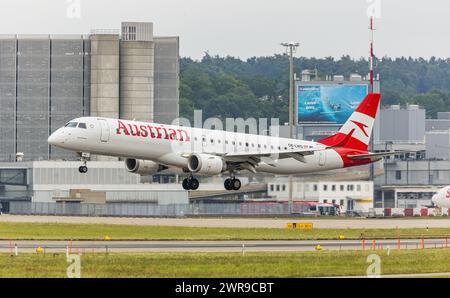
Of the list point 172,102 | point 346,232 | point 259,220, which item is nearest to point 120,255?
point 346,232

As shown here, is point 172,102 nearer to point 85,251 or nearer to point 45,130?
point 45,130

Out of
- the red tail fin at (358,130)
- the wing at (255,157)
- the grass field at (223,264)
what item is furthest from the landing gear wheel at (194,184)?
the grass field at (223,264)

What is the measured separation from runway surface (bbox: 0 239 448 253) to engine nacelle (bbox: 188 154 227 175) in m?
7.64

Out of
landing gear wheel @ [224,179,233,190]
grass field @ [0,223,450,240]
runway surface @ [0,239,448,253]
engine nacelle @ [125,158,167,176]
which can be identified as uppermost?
engine nacelle @ [125,158,167,176]

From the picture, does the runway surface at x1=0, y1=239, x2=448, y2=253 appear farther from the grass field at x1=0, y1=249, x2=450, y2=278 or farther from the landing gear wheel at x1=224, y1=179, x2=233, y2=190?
the landing gear wheel at x1=224, y1=179, x2=233, y2=190

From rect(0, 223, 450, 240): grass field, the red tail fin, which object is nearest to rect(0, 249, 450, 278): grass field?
rect(0, 223, 450, 240): grass field

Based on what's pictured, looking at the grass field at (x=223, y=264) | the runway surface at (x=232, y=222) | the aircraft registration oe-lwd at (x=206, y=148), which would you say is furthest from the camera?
the runway surface at (x=232, y=222)

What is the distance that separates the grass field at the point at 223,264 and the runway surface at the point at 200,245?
18.0ft

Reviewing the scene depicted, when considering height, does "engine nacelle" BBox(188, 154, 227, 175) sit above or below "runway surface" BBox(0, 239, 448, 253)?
above

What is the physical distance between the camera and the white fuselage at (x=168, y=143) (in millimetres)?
83438

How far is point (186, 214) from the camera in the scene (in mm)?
131250

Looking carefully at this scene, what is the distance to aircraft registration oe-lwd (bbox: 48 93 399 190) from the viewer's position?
83750mm

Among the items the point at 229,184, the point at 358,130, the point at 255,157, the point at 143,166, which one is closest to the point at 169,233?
the point at 229,184

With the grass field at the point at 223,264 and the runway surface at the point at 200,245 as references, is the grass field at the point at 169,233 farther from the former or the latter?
the grass field at the point at 223,264
